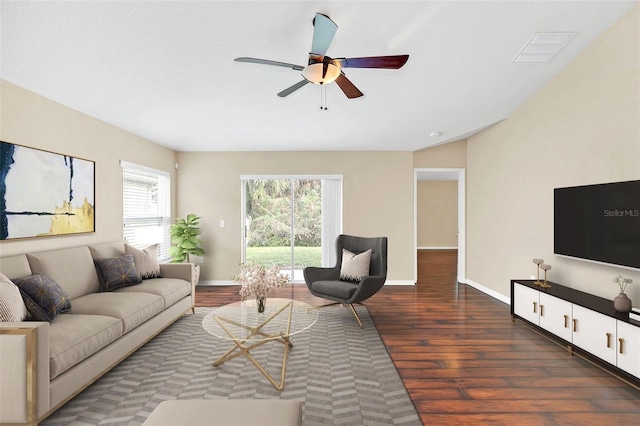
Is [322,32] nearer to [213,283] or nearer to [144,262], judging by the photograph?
[144,262]

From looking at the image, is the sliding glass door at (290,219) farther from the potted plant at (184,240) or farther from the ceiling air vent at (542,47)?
the ceiling air vent at (542,47)

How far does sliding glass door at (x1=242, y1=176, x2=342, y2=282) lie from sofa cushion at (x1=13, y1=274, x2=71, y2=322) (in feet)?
12.4

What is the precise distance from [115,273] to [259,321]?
1818mm

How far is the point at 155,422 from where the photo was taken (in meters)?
1.47

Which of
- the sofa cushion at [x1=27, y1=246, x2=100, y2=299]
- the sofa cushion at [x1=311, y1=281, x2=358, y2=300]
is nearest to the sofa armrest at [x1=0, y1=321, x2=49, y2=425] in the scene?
the sofa cushion at [x1=27, y1=246, x2=100, y2=299]

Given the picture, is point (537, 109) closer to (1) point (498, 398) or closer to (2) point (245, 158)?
(1) point (498, 398)

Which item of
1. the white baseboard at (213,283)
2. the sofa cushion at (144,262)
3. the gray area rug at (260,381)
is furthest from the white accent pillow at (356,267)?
the white baseboard at (213,283)

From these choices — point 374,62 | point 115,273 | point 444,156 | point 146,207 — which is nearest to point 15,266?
point 115,273

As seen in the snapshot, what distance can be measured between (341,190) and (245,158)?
1900mm

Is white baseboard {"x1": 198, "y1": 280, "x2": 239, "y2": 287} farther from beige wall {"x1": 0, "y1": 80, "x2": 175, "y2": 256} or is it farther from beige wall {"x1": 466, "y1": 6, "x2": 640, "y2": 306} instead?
beige wall {"x1": 466, "y1": 6, "x2": 640, "y2": 306}

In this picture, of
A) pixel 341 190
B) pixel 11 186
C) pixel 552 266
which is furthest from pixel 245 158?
pixel 552 266

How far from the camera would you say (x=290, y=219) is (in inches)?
253

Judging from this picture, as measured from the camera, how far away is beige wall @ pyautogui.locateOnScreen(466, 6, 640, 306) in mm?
3170

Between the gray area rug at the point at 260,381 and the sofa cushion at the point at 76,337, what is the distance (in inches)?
14.0
